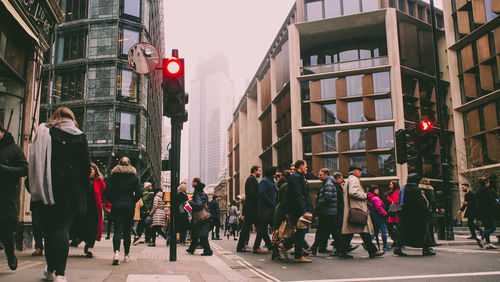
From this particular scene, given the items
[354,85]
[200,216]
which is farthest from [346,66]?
[200,216]

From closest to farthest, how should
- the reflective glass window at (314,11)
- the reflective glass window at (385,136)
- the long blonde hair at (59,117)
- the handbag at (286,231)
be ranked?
the long blonde hair at (59,117), the handbag at (286,231), the reflective glass window at (385,136), the reflective glass window at (314,11)

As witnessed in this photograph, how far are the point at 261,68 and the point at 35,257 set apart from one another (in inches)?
1925

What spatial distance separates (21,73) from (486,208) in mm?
11481

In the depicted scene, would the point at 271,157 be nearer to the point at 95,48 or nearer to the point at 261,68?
the point at 261,68

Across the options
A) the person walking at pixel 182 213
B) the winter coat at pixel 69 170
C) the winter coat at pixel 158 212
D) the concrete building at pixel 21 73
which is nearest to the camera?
the winter coat at pixel 69 170

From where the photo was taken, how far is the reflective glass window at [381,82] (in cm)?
3716

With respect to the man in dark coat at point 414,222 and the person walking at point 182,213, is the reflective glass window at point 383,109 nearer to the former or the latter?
the person walking at point 182,213

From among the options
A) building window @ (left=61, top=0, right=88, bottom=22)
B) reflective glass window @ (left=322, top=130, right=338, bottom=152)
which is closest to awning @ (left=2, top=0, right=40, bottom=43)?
building window @ (left=61, top=0, right=88, bottom=22)

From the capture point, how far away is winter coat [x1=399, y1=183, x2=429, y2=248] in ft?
29.5

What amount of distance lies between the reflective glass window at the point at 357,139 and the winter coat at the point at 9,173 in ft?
112

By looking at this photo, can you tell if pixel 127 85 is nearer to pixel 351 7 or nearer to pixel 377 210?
pixel 351 7

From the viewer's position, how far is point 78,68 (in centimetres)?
3447

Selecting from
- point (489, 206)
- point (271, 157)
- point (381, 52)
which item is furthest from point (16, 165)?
point (271, 157)

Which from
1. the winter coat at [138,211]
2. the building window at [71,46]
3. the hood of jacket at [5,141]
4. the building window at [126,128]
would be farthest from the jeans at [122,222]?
the building window at [71,46]
